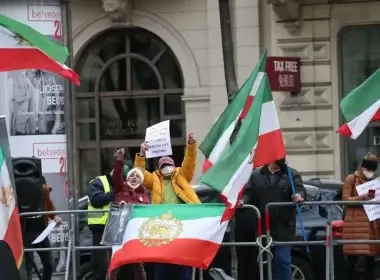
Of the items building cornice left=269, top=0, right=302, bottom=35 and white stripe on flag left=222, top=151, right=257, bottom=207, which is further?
building cornice left=269, top=0, right=302, bottom=35

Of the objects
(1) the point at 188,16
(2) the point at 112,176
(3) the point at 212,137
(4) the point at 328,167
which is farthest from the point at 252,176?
(1) the point at 188,16

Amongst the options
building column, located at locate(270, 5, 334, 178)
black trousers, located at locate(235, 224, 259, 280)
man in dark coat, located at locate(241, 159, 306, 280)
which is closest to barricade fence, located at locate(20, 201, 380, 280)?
man in dark coat, located at locate(241, 159, 306, 280)

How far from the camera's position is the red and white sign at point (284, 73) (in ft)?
59.9

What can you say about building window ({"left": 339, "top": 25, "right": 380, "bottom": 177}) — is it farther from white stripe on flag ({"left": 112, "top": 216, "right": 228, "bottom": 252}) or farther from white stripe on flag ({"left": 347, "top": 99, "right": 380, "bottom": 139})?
white stripe on flag ({"left": 112, "top": 216, "right": 228, "bottom": 252})

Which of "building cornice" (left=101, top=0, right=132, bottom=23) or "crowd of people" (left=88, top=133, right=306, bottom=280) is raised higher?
Answer: "building cornice" (left=101, top=0, right=132, bottom=23)

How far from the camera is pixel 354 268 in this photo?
37.9ft

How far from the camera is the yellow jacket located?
10.7 meters

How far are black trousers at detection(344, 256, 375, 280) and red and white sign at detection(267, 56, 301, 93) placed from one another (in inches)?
277

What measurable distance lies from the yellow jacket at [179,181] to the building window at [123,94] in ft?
29.9

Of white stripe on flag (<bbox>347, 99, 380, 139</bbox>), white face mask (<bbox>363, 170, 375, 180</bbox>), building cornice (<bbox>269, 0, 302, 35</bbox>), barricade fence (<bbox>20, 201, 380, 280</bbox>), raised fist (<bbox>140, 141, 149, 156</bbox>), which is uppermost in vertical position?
building cornice (<bbox>269, 0, 302, 35</bbox>)

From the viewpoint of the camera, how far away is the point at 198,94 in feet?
64.6

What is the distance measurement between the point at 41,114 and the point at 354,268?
395cm

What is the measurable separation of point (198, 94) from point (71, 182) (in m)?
8.01

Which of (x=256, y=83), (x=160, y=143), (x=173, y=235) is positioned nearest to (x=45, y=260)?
(x=160, y=143)
